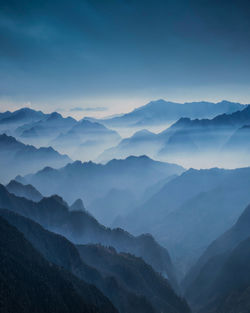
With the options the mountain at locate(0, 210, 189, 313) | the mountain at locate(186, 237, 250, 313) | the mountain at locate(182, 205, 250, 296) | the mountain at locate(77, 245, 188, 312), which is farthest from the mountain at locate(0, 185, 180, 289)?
the mountain at locate(0, 210, 189, 313)

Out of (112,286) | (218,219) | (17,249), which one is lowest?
(218,219)

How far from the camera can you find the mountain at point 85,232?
129750 mm

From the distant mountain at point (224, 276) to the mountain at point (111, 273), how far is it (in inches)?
555

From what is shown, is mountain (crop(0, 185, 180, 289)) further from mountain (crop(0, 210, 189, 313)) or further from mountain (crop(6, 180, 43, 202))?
mountain (crop(6, 180, 43, 202))

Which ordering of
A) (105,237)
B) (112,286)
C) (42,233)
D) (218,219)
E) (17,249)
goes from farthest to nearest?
1. (218,219)
2. (105,237)
3. (42,233)
4. (112,286)
5. (17,249)

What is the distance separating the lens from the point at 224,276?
343ft

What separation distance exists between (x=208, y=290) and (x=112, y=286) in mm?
45998

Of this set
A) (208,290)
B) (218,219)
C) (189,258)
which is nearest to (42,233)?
(208,290)

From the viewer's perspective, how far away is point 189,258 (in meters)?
155

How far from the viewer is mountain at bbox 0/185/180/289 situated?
129750 mm

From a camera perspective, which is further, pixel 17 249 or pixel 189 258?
pixel 189 258

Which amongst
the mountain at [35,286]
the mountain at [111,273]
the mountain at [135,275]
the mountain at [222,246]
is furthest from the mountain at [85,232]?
the mountain at [35,286]

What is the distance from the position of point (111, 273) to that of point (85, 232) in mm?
44724

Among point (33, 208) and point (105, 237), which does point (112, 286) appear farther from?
point (33, 208)
